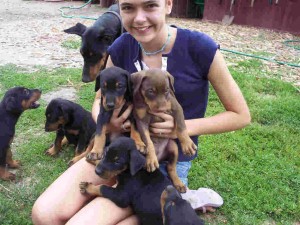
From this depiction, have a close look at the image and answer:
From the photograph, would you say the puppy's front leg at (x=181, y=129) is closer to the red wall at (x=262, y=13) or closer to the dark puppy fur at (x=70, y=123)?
the dark puppy fur at (x=70, y=123)

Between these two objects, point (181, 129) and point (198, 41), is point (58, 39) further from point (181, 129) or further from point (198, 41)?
point (181, 129)

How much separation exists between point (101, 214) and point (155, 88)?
891 millimetres

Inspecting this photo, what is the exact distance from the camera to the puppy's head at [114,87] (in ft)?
7.79

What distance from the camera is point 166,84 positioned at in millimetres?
2322

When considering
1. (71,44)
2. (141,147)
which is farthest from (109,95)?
(71,44)

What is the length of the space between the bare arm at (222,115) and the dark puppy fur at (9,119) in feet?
5.34

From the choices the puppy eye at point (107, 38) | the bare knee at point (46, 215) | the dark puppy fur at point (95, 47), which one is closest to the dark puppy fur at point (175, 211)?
the bare knee at point (46, 215)

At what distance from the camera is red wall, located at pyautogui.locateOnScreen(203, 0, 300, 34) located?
30.9 feet

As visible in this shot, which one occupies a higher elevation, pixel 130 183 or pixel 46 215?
pixel 130 183

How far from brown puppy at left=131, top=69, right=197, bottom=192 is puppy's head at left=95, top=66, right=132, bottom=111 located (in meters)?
0.07

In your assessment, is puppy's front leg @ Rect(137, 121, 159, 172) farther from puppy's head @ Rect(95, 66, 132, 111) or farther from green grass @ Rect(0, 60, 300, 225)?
green grass @ Rect(0, 60, 300, 225)

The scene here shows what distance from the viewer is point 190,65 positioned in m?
2.56

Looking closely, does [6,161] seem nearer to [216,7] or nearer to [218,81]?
[218,81]

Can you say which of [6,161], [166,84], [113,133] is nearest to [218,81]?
[166,84]
